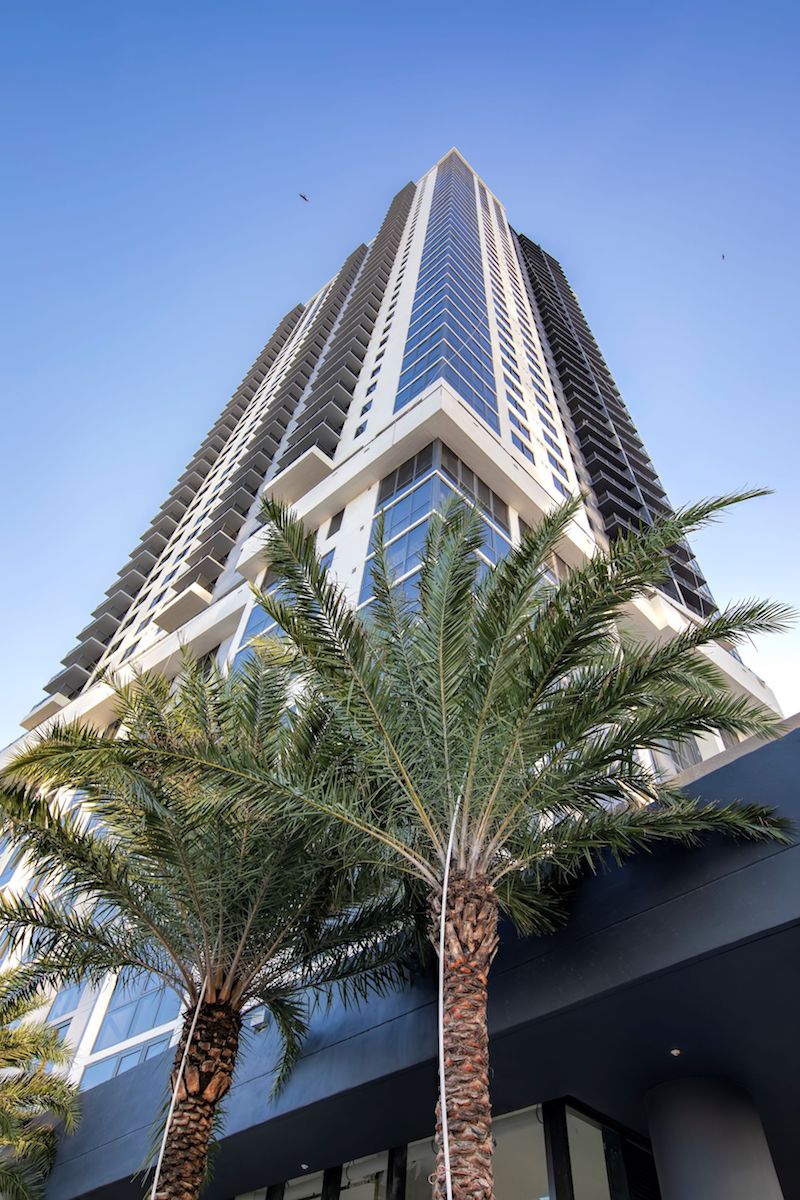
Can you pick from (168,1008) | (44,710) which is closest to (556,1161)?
(168,1008)

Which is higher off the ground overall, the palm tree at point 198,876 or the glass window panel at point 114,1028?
the glass window panel at point 114,1028

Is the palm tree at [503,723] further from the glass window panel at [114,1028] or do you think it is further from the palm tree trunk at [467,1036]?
the glass window panel at [114,1028]

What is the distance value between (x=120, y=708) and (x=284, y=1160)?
6.79m

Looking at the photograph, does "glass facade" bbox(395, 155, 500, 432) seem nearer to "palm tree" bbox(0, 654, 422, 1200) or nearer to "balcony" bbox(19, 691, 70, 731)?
"palm tree" bbox(0, 654, 422, 1200)

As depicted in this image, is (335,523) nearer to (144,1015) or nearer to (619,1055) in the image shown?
(144,1015)

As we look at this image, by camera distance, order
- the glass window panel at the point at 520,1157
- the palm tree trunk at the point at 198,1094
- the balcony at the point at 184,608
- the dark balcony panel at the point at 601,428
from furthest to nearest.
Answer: the dark balcony panel at the point at 601,428 → the balcony at the point at 184,608 → the glass window panel at the point at 520,1157 → the palm tree trunk at the point at 198,1094

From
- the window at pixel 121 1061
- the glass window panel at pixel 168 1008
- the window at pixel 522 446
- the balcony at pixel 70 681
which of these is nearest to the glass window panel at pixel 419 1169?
the window at pixel 121 1061

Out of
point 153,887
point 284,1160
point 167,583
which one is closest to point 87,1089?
point 284,1160

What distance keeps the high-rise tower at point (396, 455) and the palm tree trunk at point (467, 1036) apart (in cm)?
279

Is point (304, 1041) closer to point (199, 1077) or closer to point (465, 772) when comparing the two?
point (199, 1077)

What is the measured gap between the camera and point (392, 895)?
9.32m

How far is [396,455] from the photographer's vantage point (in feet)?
67.2

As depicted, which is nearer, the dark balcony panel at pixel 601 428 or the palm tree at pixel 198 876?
the palm tree at pixel 198 876

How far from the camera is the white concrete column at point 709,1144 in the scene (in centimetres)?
815
